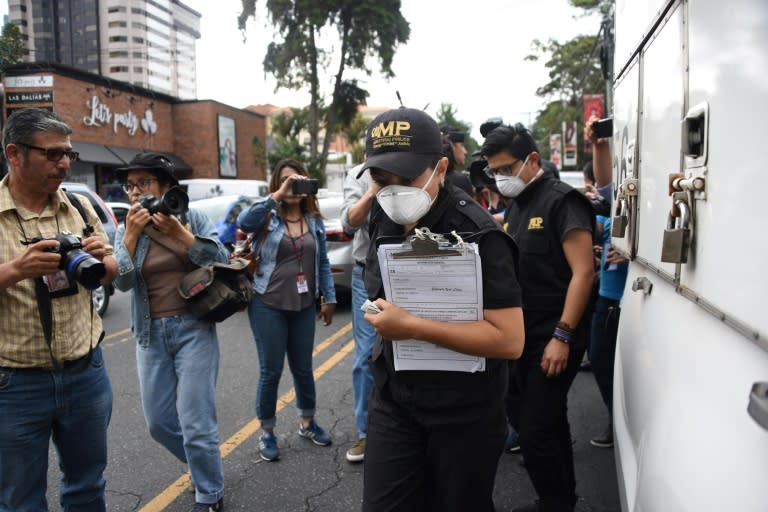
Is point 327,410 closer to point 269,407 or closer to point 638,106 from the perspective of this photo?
point 269,407

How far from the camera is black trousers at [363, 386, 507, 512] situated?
1952mm

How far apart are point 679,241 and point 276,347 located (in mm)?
2779

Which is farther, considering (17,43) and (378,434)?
(17,43)

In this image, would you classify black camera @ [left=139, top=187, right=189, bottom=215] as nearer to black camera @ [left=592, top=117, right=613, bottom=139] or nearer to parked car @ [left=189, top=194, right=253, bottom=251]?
black camera @ [left=592, top=117, right=613, bottom=139]

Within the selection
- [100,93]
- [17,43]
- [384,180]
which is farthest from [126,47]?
[384,180]

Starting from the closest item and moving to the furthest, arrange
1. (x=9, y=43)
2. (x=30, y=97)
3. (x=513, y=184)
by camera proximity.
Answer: (x=513, y=184) < (x=9, y=43) < (x=30, y=97)

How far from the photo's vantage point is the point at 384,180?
198 cm

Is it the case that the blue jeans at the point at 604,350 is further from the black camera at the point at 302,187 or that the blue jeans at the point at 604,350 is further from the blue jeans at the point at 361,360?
the black camera at the point at 302,187

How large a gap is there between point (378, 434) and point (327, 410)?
2.73 m

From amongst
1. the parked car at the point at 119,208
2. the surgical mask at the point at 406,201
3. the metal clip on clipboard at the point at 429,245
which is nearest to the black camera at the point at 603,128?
the surgical mask at the point at 406,201

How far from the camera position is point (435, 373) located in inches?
76.8

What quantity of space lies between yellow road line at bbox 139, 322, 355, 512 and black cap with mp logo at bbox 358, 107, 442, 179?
2.43 meters

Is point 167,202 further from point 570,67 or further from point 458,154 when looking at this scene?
point 570,67

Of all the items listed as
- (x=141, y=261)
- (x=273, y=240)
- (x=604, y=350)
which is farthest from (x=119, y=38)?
(x=604, y=350)
